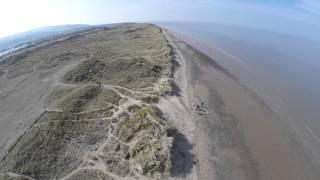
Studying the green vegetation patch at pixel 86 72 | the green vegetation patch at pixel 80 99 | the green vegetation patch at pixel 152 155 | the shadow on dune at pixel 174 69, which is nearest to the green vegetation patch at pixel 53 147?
the green vegetation patch at pixel 80 99

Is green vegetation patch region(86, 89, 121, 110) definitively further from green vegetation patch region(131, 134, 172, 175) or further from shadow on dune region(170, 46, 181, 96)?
green vegetation patch region(131, 134, 172, 175)

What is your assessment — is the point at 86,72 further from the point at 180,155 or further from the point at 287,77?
the point at 287,77

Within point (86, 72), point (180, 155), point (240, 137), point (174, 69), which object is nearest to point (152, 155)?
point (180, 155)

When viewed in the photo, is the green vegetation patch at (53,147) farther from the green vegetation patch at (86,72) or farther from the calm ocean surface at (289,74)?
the calm ocean surface at (289,74)

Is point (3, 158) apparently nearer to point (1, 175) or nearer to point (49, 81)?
point (1, 175)

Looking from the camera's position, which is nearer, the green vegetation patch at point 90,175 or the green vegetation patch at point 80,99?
the green vegetation patch at point 90,175

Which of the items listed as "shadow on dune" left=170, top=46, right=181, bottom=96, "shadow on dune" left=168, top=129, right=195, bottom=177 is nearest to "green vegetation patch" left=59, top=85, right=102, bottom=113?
"shadow on dune" left=170, top=46, right=181, bottom=96

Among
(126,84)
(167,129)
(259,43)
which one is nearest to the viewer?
(167,129)

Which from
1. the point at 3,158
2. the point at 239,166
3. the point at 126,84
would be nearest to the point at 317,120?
the point at 239,166
